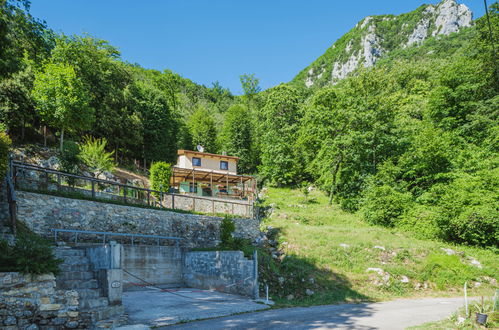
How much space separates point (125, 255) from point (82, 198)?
3950 mm

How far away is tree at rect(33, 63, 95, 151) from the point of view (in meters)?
→ 25.2

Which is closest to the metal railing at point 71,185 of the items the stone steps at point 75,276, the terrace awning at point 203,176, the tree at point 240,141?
the terrace awning at point 203,176

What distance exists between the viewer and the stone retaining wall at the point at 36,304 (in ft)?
20.4

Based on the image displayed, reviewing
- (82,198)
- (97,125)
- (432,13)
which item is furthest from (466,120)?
(432,13)

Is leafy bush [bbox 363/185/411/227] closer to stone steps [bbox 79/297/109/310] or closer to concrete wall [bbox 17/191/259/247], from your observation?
concrete wall [bbox 17/191/259/247]

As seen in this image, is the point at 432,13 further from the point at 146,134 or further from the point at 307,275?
the point at 307,275

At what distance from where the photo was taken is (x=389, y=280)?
14.6m

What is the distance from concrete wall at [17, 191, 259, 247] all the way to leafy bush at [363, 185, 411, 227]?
11.4 m

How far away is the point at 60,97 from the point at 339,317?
90.6ft

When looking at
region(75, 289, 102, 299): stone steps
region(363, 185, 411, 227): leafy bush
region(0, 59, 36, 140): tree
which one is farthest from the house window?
region(75, 289, 102, 299): stone steps

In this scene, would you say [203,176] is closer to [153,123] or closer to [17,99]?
[153,123]

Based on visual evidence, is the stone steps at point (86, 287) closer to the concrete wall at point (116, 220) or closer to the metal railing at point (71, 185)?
the concrete wall at point (116, 220)

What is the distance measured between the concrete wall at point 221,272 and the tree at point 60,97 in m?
19.7

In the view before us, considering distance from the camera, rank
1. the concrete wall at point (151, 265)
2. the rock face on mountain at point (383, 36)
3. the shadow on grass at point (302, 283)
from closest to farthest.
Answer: the shadow on grass at point (302, 283) → the concrete wall at point (151, 265) → the rock face on mountain at point (383, 36)
